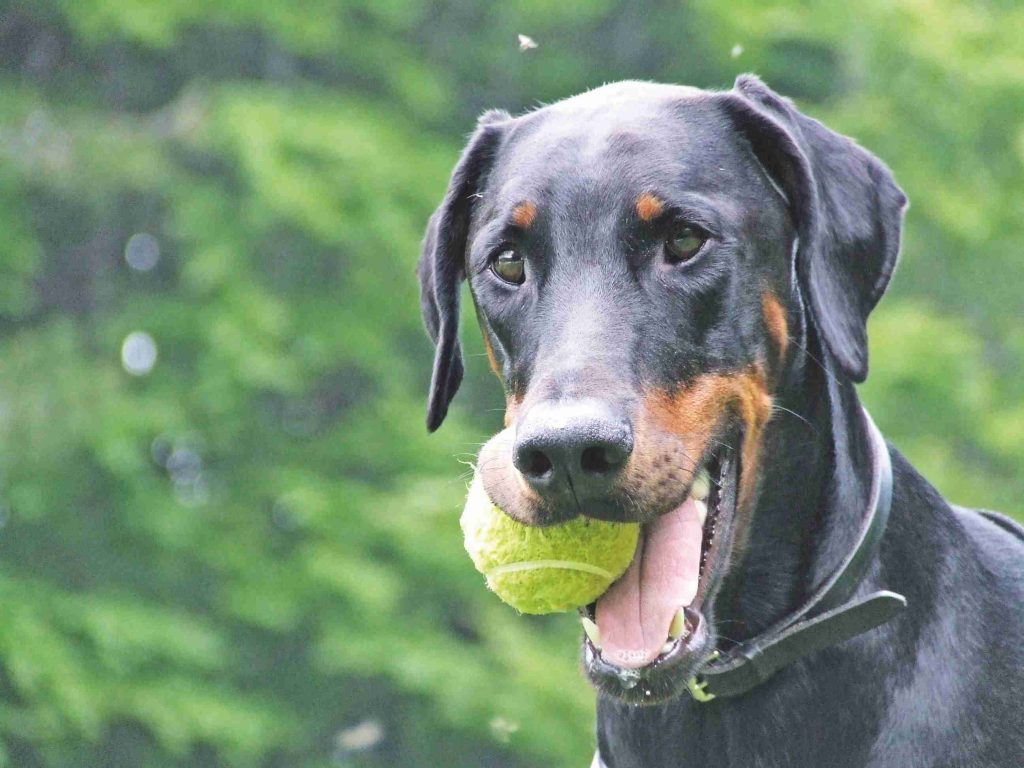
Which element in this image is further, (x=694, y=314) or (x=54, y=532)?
(x=54, y=532)

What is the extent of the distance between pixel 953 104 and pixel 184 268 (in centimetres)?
749

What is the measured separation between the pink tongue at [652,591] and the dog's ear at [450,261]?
97cm

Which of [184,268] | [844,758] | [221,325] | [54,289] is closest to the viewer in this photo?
[844,758]

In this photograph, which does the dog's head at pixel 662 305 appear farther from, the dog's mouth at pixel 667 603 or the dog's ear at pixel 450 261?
the dog's ear at pixel 450 261

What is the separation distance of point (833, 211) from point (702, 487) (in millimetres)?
732

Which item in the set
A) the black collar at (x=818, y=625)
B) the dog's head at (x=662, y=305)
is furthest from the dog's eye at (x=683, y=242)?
the black collar at (x=818, y=625)

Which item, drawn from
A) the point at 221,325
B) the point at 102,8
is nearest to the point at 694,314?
the point at 221,325

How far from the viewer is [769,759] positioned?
3660 millimetres

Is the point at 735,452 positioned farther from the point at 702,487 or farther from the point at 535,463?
→ the point at 535,463

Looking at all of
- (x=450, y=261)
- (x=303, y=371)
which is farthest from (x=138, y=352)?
(x=450, y=261)

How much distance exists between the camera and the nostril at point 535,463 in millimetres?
3320

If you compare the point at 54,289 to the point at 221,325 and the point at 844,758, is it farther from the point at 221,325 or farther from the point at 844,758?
the point at 844,758

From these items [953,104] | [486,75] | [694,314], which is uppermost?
[694,314]

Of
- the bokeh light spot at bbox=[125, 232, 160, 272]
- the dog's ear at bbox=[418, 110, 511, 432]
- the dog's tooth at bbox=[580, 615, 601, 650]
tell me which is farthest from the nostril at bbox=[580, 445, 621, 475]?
the bokeh light spot at bbox=[125, 232, 160, 272]
